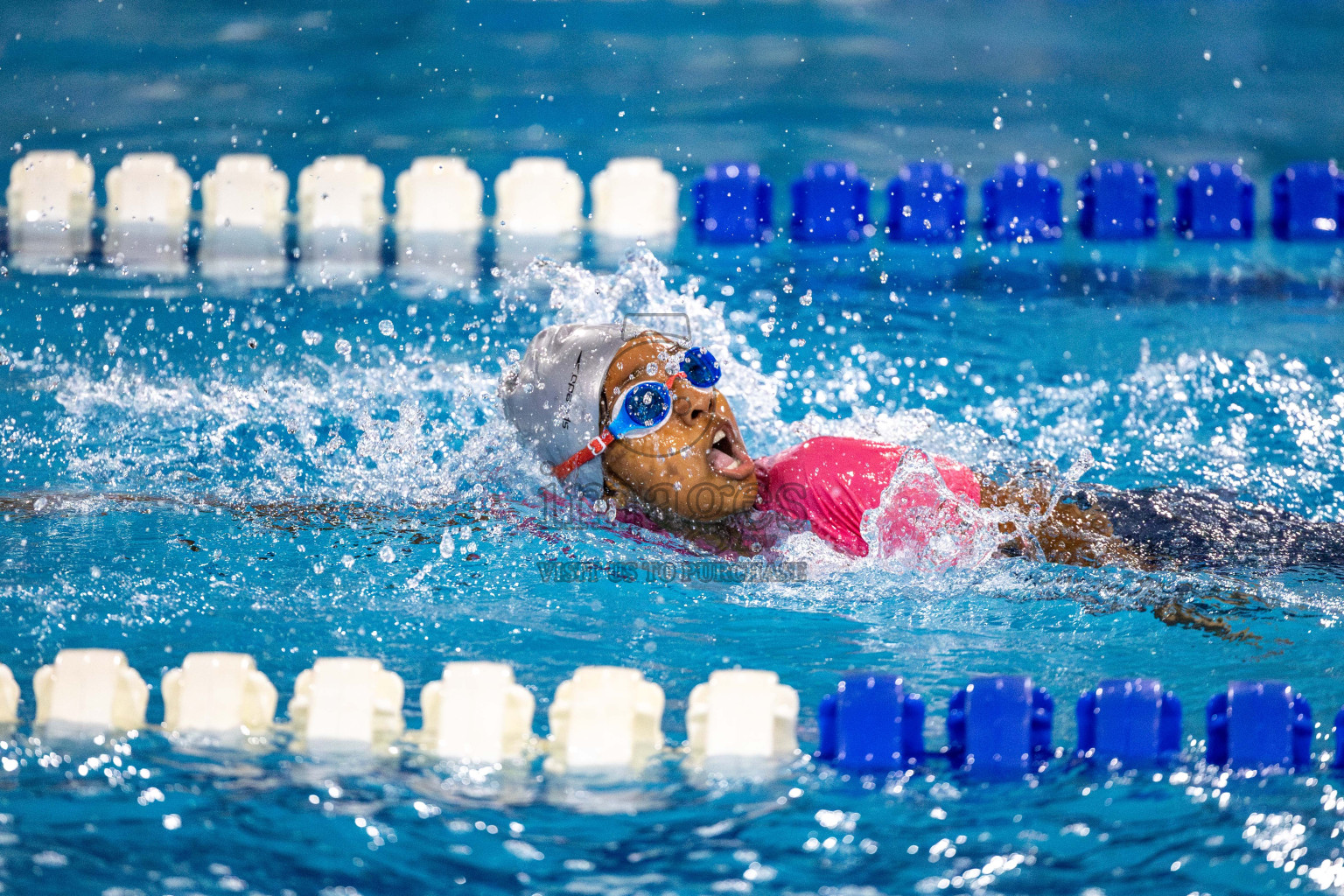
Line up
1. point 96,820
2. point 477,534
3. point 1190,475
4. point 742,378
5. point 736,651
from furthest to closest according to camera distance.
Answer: point 742,378 < point 1190,475 < point 477,534 < point 736,651 < point 96,820

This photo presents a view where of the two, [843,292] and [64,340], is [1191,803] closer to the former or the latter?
[843,292]

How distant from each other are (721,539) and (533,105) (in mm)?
5023

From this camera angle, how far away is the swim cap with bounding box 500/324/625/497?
8.75ft

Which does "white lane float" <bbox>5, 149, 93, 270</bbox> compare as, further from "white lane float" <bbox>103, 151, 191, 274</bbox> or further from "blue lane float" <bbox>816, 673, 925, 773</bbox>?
"blue lane float" <bbox>816, 673, 925, 773</bbox>

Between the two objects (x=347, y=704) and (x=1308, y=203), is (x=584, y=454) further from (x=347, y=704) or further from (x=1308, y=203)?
(x=1308, y=203)

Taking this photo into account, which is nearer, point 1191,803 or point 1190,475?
point 1191,803

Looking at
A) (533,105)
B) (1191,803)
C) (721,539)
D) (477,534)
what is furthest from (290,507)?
(533,105)

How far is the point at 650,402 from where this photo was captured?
2.62 metres

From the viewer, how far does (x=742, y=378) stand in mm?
3934

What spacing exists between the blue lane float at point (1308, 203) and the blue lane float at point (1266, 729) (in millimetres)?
3949

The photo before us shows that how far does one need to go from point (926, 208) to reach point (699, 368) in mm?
3246

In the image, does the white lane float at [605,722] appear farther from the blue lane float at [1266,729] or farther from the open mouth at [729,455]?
the blue lane float at [1266,729]

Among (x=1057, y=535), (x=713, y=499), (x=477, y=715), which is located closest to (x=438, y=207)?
(x=713, y=499)

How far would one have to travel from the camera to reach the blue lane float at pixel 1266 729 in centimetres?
226
